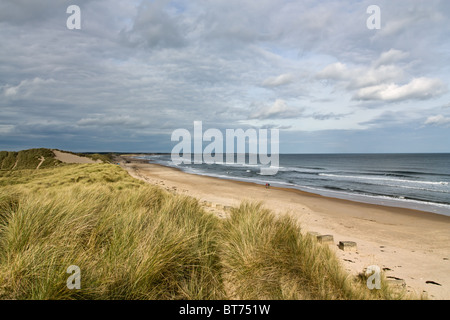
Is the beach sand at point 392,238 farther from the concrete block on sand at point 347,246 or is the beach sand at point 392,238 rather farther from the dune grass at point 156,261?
the dune grass at point 156,261

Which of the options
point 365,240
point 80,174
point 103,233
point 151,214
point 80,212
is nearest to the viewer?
point 103,233

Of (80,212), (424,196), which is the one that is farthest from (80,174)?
(424,196)

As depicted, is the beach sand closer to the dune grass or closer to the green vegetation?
the dune grass

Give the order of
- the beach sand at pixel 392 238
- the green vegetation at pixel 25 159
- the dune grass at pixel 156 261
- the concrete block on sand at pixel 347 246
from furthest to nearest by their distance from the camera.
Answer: the green vegetation at pixel 25 159
the concrete block on sand at pixel 347 246
the beach sand at pixel 392 238
the dune grass at pixel 156 261

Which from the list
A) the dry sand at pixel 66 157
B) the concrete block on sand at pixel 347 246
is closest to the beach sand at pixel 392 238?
the concrete block on sand at pixel 347 246

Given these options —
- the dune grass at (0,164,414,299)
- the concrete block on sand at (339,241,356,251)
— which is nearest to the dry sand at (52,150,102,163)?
the dune grass at (0,164,414,299)

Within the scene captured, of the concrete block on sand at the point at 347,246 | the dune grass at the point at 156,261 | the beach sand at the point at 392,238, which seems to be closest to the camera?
the dune grass at the point at 156,261

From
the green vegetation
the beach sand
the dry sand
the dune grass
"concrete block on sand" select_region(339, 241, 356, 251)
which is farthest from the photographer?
the dry sand

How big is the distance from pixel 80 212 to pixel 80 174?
12108 millimetres

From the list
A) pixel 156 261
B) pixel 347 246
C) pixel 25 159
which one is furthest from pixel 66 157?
pixel 347 246

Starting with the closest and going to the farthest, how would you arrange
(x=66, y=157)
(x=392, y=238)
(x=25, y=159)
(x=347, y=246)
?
(x=347, y=246) → (x=392, y=238) → (x=25, y=159) → (x=66, y=157)

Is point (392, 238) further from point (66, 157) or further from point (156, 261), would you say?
point (66, 157)
